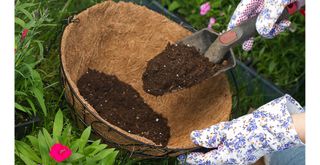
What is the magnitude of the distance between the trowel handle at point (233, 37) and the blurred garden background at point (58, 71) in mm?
151

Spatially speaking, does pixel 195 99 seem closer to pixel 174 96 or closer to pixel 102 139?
pixel 174 96

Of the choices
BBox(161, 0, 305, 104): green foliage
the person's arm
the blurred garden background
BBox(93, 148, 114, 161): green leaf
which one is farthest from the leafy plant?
BBox(161, 0, 305, 104): green foliage

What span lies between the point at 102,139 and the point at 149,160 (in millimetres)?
226

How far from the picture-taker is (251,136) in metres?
1.76

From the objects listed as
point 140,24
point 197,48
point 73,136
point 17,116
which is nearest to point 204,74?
point 197,48

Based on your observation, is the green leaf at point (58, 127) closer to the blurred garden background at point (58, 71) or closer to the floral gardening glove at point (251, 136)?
the blurred garden background at point (58, 71)

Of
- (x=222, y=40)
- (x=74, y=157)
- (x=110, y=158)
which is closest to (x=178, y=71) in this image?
(x=222, y=40)

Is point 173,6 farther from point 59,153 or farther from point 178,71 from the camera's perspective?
point 59,153

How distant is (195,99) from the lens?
2.26m

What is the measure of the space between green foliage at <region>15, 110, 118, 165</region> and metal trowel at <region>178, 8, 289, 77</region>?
589 millimetres

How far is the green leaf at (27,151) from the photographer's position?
1650mm

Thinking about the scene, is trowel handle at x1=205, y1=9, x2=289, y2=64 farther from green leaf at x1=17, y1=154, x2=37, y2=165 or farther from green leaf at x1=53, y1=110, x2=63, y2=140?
green leaf at x1=17, y1=154, x2=37, y2=165
